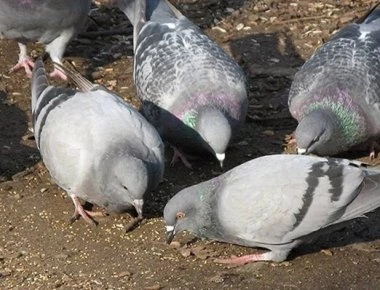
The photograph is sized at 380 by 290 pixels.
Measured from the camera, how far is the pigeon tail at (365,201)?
22.8 feet

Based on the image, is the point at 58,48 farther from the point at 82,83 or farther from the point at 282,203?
the point at 282,203

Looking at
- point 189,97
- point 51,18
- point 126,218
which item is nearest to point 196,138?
point 189,97

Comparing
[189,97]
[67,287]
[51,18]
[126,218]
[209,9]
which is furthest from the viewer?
[209,9]

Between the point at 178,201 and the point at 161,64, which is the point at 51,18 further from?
the point at 178,201

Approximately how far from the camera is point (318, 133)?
8375 mm

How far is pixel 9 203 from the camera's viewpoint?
8.16 metres

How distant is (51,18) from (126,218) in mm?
2831

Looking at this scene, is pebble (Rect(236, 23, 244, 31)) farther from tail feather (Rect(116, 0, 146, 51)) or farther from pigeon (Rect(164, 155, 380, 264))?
pigeon (Rect(164, 155, 380, 264))

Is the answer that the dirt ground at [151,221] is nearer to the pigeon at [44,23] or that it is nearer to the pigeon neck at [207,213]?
the pigeon neck at [207,213]

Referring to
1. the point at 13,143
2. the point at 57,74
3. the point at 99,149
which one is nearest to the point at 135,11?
the point at 57,74

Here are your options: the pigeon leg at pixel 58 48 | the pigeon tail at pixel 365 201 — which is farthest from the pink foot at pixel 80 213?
the pigeon leg at pixel 58 48

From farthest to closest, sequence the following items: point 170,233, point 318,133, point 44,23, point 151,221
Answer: point 44,23
point 318,133
point 151,221
point 170,233

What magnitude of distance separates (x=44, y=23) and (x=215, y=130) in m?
2.65

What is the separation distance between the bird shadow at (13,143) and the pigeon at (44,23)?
67cm
